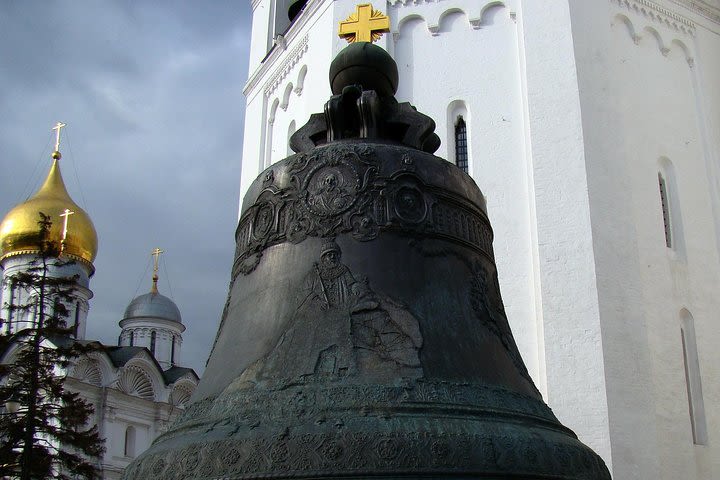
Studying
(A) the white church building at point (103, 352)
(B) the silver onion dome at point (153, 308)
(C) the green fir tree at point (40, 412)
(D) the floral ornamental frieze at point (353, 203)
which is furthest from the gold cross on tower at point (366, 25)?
(B) the silver onion dome at point (153, 308)

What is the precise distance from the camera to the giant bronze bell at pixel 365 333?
2133 millimetres

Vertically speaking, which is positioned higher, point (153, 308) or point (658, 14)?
point (153, 308)

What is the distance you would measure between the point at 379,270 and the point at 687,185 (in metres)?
11.7

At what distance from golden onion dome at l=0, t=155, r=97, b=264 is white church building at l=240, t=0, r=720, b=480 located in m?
18.1

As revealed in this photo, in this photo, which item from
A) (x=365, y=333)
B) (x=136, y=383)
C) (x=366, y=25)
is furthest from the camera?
(x=136, y=383)

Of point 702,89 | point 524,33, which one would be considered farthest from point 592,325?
point 702,89

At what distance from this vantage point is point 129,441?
2769cm

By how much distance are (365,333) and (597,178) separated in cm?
984

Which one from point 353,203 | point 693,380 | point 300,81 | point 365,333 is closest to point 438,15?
point 300,81

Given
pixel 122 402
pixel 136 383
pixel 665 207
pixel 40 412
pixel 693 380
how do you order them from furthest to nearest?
pixel 136 383 → pixel 122 402 → pixel 40 412 → pixel 665 207 → pixel 693 380

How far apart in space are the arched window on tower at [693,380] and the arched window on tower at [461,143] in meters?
3.69

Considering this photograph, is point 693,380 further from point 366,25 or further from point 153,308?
point 153,308

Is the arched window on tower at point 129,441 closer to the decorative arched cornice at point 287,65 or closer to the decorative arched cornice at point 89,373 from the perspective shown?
the decorative arched cornice at point 89,373

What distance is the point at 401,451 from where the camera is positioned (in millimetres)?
2076
